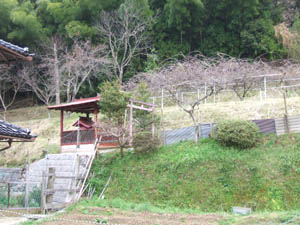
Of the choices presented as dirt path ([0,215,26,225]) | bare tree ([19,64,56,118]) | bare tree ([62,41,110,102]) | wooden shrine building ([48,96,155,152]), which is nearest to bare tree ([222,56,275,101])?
wooden shrine building ([48,96,155,152])

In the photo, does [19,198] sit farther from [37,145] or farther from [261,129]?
[37,145]

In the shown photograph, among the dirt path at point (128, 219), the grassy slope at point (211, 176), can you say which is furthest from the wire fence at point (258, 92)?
the dirt path at point (128, 219)

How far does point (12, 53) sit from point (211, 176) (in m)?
7.72

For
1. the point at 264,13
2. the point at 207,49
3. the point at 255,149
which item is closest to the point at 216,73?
the point at 255,149

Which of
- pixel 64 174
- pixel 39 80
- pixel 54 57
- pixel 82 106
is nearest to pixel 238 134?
pixel 64 174

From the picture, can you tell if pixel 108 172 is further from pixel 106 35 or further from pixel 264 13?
pixel 264 13

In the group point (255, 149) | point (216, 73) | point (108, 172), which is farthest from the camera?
point (216, 73)

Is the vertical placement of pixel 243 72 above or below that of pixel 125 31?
below

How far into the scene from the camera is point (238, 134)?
12.8m

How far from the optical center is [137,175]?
12.9 meters

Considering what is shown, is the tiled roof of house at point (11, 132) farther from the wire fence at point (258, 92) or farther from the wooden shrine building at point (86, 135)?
the wire fence at point (258, 92)

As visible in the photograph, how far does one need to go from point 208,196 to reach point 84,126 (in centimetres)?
795

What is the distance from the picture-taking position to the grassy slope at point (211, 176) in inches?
413

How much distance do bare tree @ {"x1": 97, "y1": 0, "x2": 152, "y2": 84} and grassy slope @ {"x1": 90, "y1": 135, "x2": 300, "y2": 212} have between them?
47.8 feet
